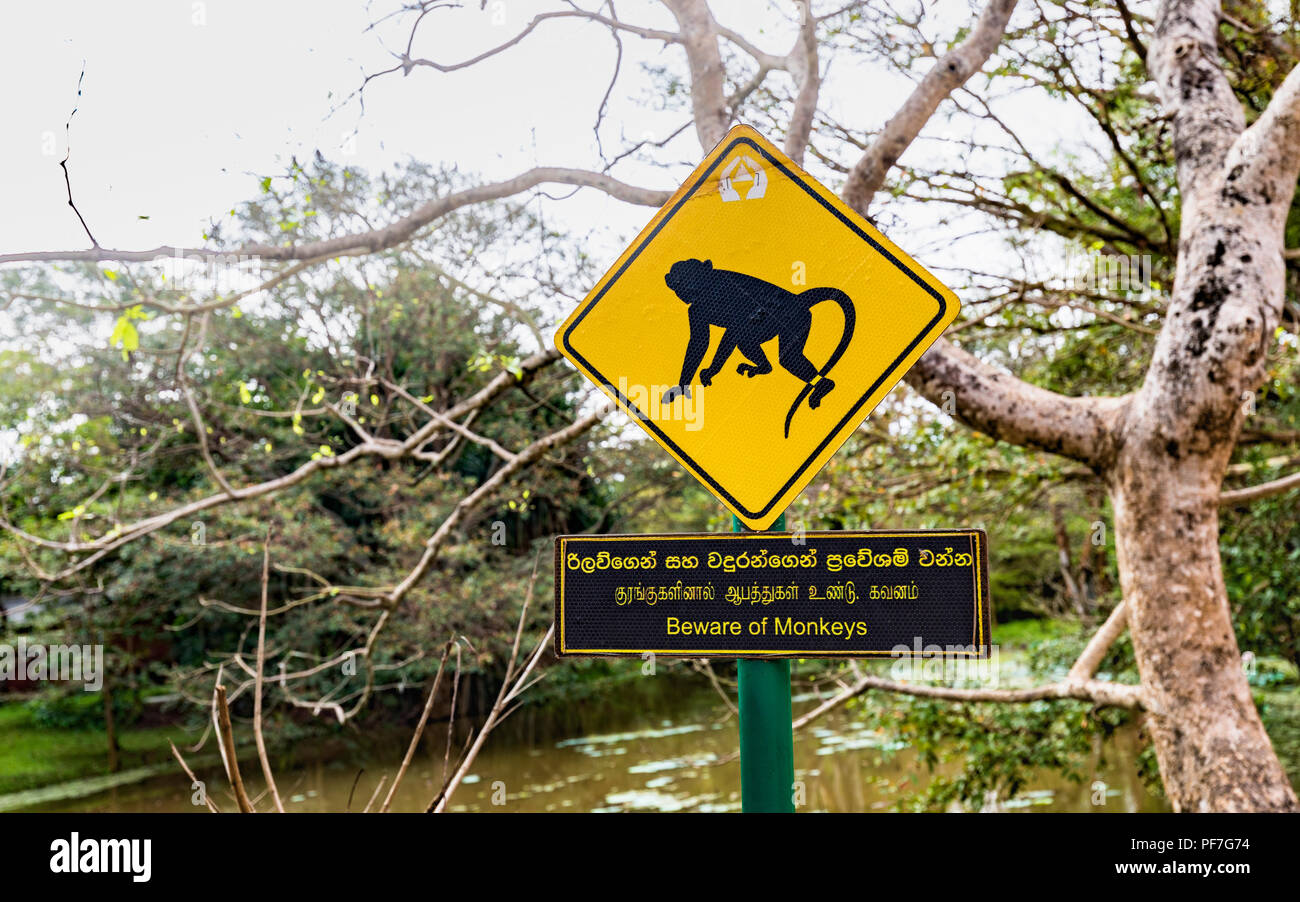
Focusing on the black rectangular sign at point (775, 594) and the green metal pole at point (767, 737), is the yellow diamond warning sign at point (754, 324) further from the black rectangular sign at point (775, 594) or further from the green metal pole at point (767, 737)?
the green metal pole at point (767, 737)

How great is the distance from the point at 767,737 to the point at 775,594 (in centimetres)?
29

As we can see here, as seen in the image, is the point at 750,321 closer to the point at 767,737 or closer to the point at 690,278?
the point at 690,278

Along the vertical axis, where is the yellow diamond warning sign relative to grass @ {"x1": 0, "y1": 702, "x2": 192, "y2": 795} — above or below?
above

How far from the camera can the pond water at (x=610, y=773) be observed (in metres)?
11.5

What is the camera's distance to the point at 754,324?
2047mm

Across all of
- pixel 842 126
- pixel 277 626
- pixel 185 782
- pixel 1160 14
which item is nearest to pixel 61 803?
pixel 185 782

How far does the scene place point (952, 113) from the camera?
251 inches

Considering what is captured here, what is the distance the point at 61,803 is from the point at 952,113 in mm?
14007

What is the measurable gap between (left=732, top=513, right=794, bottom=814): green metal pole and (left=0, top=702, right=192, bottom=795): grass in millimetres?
14308

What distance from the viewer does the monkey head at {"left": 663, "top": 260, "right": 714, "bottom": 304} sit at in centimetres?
211

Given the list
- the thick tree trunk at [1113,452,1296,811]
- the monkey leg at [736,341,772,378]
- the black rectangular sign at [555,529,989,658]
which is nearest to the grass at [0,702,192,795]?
the thick tree trunk at [1113,452,1296,811]

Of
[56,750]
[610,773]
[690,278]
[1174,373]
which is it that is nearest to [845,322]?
[690,278]

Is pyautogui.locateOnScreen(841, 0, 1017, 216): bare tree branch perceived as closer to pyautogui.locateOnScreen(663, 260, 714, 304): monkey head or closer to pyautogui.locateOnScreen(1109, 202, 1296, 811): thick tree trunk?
pyautogui.locateOnScreen(1109, 202, 1296, 811): thick tree trunk

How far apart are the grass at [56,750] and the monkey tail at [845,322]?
14464 millimetres
